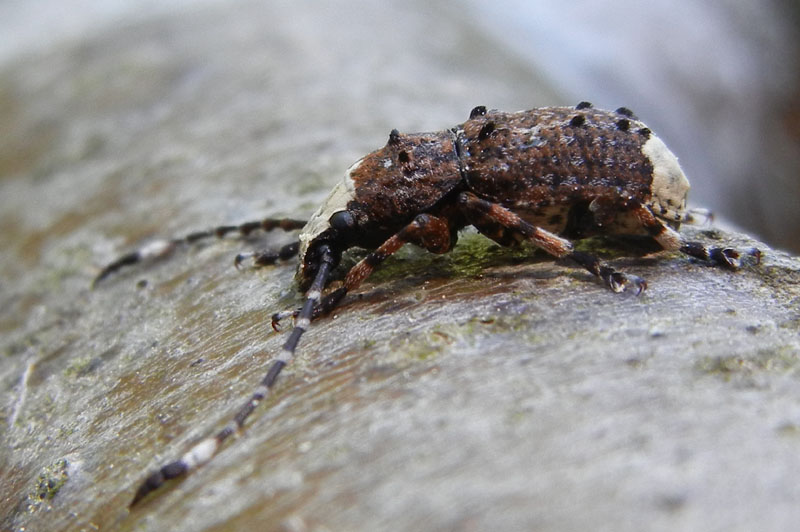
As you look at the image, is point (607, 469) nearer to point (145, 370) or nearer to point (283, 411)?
point (283, 411)

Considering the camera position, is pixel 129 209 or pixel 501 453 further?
pixel 129 209

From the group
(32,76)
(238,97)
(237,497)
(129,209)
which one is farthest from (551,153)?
(32,76)

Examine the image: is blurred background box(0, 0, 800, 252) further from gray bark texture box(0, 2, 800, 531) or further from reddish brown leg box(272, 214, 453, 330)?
reddish brown leg box(272, 214, 453, 330)

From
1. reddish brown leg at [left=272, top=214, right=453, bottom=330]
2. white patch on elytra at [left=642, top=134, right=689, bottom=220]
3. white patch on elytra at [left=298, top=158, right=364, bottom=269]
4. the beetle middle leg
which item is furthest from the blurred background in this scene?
reddish brown leg at [left=272, top=214, right=453, bottom=330]

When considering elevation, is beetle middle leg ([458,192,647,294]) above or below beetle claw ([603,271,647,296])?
above

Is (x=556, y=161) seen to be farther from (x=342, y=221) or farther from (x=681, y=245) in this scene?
(x=342, y=221)
